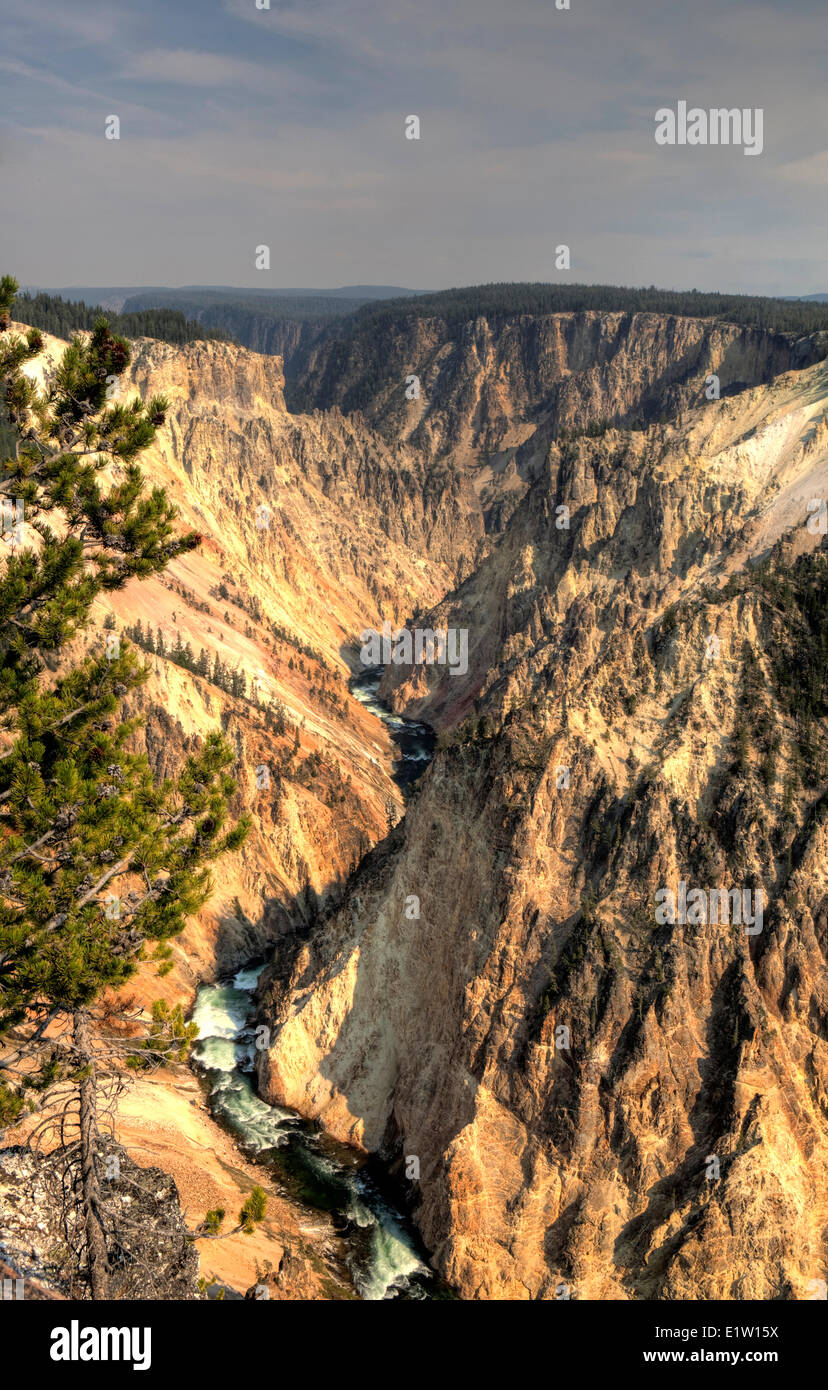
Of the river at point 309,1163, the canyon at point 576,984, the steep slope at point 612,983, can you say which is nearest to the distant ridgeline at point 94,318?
the canyon at point 576,984

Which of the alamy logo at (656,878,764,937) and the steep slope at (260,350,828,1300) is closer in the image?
the steep slope at (260,350,828,1300)

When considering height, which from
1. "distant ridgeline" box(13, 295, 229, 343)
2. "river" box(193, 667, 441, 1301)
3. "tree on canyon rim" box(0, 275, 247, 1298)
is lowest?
"river" box(193, 667, 441, 1301)

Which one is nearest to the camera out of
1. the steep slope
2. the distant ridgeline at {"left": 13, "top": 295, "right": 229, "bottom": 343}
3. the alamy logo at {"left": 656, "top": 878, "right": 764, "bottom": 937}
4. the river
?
the steep slope

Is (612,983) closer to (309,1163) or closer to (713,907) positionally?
(713,907)
